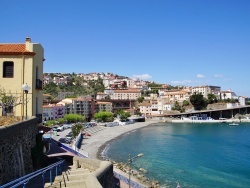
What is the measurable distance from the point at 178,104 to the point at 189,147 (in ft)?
290

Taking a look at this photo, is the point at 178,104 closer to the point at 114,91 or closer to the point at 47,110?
the point at 114,91

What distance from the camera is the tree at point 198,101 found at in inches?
5320

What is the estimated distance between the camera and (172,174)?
1318 inches

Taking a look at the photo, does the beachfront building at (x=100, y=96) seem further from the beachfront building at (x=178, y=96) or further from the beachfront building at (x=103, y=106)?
the beachfront building at (x=178, y=96)

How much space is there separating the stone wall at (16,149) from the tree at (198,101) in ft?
417

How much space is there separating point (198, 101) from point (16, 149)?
130774 millimetres

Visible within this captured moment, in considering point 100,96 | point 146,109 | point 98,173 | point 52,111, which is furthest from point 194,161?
point 100,96

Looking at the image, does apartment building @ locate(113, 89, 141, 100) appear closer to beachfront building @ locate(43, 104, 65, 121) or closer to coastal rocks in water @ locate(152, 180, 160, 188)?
beachfront building @ locate(43, 104, 65, 121)

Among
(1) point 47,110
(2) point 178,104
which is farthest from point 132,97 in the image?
(1) point 47,110

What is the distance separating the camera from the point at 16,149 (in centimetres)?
1101

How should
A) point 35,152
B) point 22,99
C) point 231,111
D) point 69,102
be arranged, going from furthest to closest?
point 231,111 < point 69,102 < point 22,99 < point 35,152

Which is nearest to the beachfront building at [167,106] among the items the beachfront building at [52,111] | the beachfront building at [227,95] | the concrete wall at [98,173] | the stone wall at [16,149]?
the beachfront building at [227,95]

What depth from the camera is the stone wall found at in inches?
366

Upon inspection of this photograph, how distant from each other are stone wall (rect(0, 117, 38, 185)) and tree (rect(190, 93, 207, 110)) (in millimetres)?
127031
